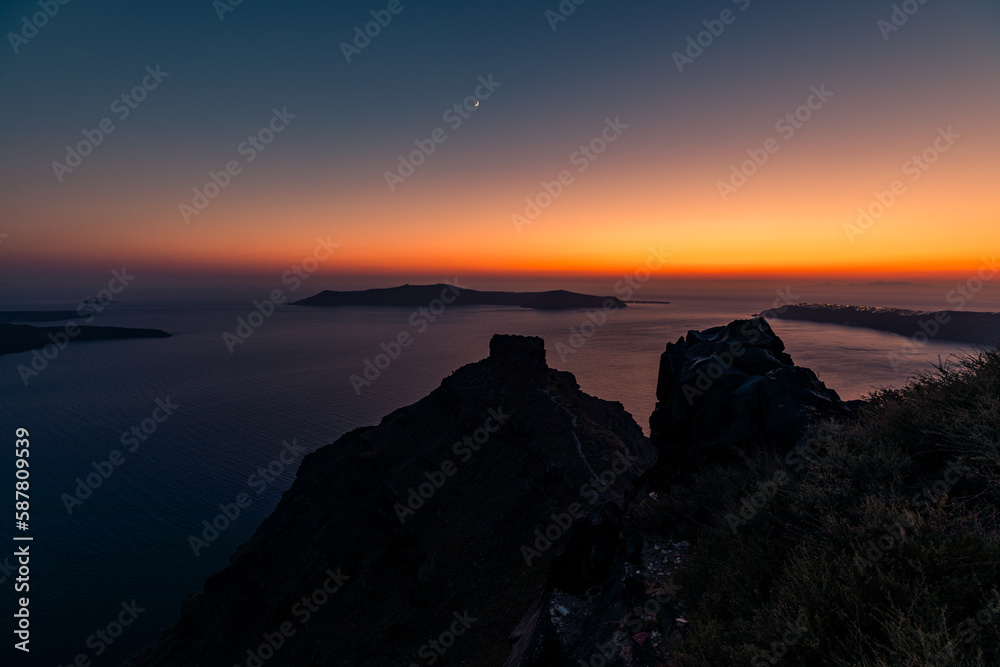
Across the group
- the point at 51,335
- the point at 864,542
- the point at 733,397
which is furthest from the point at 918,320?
the point at 51,335

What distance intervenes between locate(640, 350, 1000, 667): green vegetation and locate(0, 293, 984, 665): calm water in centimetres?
3972

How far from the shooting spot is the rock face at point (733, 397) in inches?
367

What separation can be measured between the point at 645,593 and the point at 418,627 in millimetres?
16835

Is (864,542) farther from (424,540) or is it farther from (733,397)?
(424,540)

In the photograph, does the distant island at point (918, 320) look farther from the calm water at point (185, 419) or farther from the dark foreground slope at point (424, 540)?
the dark foreground slope at point (424, 540)

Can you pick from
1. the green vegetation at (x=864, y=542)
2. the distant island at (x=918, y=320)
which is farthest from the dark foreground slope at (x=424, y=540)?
the distant island at (x=918, y=320)

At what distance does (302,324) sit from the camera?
615ft

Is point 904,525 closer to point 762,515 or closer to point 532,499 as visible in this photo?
point 762,515

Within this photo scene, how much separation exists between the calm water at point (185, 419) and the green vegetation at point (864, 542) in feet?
130

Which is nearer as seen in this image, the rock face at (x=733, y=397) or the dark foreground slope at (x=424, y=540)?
the rock face at (x=733, y=397)

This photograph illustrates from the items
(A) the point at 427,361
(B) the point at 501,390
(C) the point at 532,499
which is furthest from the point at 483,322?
(C) the point at 532,499

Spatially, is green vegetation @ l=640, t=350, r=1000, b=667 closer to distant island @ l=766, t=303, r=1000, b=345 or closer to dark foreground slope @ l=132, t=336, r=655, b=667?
dark foreground slope @ l=132, t=336, r=655, b=667

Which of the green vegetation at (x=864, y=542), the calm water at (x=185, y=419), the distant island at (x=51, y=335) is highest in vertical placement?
the distant island at (x=51, y=335)

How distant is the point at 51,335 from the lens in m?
150
